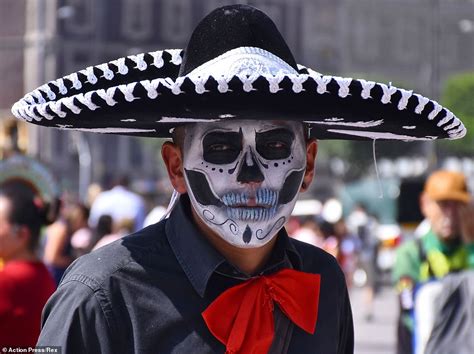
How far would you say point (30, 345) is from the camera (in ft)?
A: 16.8

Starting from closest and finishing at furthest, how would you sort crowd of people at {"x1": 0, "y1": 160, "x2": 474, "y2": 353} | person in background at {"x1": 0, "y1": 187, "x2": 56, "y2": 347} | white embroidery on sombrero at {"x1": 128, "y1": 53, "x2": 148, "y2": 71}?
white embroidery on sombrero at {"x1": 128, "y1": 53, "x2": 148, "y2": 71}, person in background at {"x1": 0, "y1": 187, "x2": 56, "y2": 347}, crowd of people at {"x1": 0, "y1": 160, "x2": 474, "y2": 353}

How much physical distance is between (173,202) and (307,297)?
1.63 feet

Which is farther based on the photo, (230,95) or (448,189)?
(448,189)

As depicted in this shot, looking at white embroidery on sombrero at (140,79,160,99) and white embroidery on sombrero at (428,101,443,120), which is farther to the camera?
Answer: white embroidery on sombrero at (428,101,443,120)

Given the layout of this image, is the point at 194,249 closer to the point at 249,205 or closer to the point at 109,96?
the point at 249,205

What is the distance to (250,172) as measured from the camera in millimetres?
3084

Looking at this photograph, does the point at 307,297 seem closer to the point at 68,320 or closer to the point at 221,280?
the point at 221,280

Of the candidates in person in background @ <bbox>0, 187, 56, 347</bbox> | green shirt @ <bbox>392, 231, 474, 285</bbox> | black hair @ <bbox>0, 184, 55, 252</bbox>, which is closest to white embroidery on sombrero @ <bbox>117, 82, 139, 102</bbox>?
person in background @ <bbox>0, 187, 56, 347</bbox>

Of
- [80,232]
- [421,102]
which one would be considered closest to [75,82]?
[421,102]

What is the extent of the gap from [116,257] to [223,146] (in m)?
0.40

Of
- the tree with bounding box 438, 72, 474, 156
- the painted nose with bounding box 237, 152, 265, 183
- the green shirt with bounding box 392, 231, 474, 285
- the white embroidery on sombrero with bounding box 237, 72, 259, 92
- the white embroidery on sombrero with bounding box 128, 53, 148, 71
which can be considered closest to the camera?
the white embroidery on sombrero with bounding box 237, 72, 259, 92

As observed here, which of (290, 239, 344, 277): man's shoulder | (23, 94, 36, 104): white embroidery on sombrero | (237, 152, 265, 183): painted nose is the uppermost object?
(23, 94, 36, 104): white embroidery on sombrero

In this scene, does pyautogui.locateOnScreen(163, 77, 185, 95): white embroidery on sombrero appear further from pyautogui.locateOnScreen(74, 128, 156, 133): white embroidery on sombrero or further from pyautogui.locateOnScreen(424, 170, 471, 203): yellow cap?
pyautogui.locateOnScreen(424, 170, 471, 203): yellow cap

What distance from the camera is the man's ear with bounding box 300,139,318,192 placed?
3.30m
